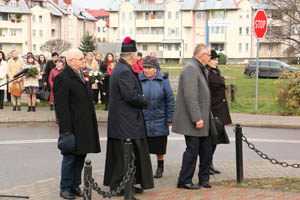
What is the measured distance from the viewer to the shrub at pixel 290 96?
17.2 meters

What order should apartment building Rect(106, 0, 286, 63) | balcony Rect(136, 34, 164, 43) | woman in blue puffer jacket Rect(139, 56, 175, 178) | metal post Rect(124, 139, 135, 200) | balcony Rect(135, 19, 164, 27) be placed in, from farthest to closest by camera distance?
balcony Rect(136, 34, 164, 43) → balcony Rect(135, 19, 164, 27) → apartment building Rect(106, 0, 286, 63) → woman in blue puffer jacket Rect(139, 56, 175, 178) → metal post Rect(124, 139, 135, 200)

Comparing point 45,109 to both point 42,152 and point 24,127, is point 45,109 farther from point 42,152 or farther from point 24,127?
point 42,152

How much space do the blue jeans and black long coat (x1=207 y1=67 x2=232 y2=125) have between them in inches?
97.7

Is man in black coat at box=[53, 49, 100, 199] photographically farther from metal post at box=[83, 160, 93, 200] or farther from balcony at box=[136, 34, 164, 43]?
balcony at box=[136, 34, 164, 43]

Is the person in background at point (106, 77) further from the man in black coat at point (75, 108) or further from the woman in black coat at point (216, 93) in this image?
the man in black coat at point (75, 108)

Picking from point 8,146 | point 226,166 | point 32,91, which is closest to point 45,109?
point 32,91

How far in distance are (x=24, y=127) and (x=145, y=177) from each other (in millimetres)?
8069

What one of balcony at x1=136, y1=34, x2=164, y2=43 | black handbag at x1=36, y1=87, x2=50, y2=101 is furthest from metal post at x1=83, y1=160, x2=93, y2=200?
balcony at x1=136, y1=34, x2=164, y2=43

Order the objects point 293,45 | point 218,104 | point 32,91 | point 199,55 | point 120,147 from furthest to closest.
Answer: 1. point 293,45
2. point 32,91
3. point 218,104
4. point 199,55
5. point 120,147

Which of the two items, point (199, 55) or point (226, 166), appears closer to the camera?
point (199, 55)

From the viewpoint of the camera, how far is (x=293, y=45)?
29688 mm

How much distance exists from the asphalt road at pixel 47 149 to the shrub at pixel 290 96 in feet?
9.86

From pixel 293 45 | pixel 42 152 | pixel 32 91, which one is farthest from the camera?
pixel 293 45

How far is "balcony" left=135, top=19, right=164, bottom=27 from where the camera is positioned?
98.6m
